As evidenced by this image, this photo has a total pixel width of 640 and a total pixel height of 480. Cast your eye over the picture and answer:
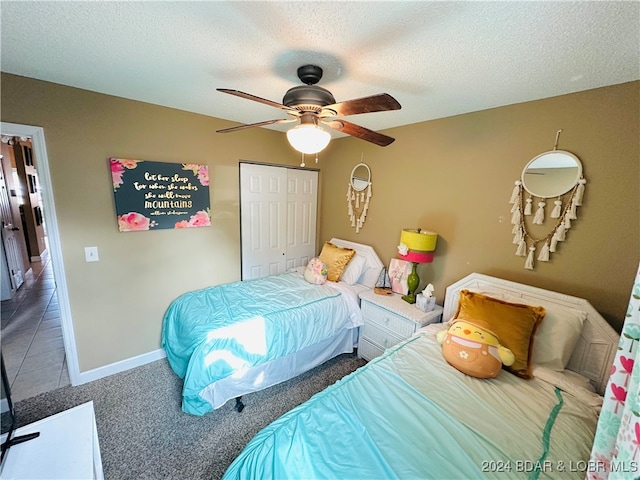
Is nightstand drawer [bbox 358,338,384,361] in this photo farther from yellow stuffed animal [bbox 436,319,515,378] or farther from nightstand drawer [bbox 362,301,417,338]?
yellow stuffed animal [bbox 436,319,515,378]

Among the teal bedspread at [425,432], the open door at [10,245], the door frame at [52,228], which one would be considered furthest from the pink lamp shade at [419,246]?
the open door at [10,245]

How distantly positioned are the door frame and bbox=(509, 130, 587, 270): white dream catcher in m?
3.62

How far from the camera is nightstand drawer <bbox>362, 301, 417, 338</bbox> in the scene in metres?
2.19

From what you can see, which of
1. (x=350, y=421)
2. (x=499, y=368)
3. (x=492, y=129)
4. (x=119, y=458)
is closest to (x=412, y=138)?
(x=492, y=129)

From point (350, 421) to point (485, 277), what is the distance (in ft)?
5.24

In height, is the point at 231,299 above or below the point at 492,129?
below

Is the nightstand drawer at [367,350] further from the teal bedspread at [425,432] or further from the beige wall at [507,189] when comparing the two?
the teal bedspread at [425,432]

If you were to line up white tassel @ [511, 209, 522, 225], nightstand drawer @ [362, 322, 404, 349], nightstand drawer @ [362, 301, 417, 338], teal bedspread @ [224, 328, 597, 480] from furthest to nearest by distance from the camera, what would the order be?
nightstand drawer @ [362, 322, 404, 349], nightstand drawer @ [362, 301, 417, 338], white tassel @ [511, 209, 522, 225], teal bedspread @ [224, 328, 597, 480]

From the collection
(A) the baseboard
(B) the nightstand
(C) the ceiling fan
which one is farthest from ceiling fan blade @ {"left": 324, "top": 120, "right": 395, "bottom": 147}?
(A) the baseboard

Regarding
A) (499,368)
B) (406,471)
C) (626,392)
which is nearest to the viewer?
(626,392)

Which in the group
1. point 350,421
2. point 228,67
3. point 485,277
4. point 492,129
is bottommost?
point 350,421

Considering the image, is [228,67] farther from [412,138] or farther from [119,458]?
[119,458]

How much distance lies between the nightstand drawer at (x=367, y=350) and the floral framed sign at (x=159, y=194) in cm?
213

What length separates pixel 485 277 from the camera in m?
2.01
